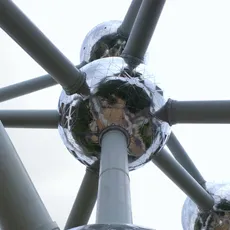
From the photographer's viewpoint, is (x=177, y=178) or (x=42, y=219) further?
(x=177, y=178)

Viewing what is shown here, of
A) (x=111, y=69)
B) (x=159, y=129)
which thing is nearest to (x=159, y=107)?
(x=159, y=129)

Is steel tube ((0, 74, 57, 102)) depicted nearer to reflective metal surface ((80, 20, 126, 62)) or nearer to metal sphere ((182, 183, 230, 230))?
reflective metal surface ((80, 20, 126, 62))

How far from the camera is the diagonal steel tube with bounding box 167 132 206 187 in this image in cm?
561

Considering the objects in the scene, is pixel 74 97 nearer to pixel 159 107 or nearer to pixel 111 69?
pixel 111 69

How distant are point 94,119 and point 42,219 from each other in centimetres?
216

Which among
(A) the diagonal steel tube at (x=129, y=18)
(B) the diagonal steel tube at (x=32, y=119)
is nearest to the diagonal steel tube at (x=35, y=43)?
(B) the diagonal steel tube at (x=32, y=119)

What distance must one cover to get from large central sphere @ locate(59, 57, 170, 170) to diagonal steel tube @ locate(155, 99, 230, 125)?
2.8 inches

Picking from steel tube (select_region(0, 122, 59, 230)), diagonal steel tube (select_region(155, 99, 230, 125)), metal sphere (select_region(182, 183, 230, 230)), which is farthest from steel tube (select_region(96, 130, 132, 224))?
metal sphere (select_region(182, 183, 230, 230))

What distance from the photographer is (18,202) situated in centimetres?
175

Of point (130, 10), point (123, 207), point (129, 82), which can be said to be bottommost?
point (123, 207)

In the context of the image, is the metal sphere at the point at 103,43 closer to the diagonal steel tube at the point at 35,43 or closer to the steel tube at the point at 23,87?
the steel tube at the point at 23,87

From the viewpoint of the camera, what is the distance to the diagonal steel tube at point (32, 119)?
4648 mm

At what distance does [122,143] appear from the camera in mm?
3727

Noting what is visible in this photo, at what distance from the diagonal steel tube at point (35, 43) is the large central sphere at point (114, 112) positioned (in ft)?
0.77
